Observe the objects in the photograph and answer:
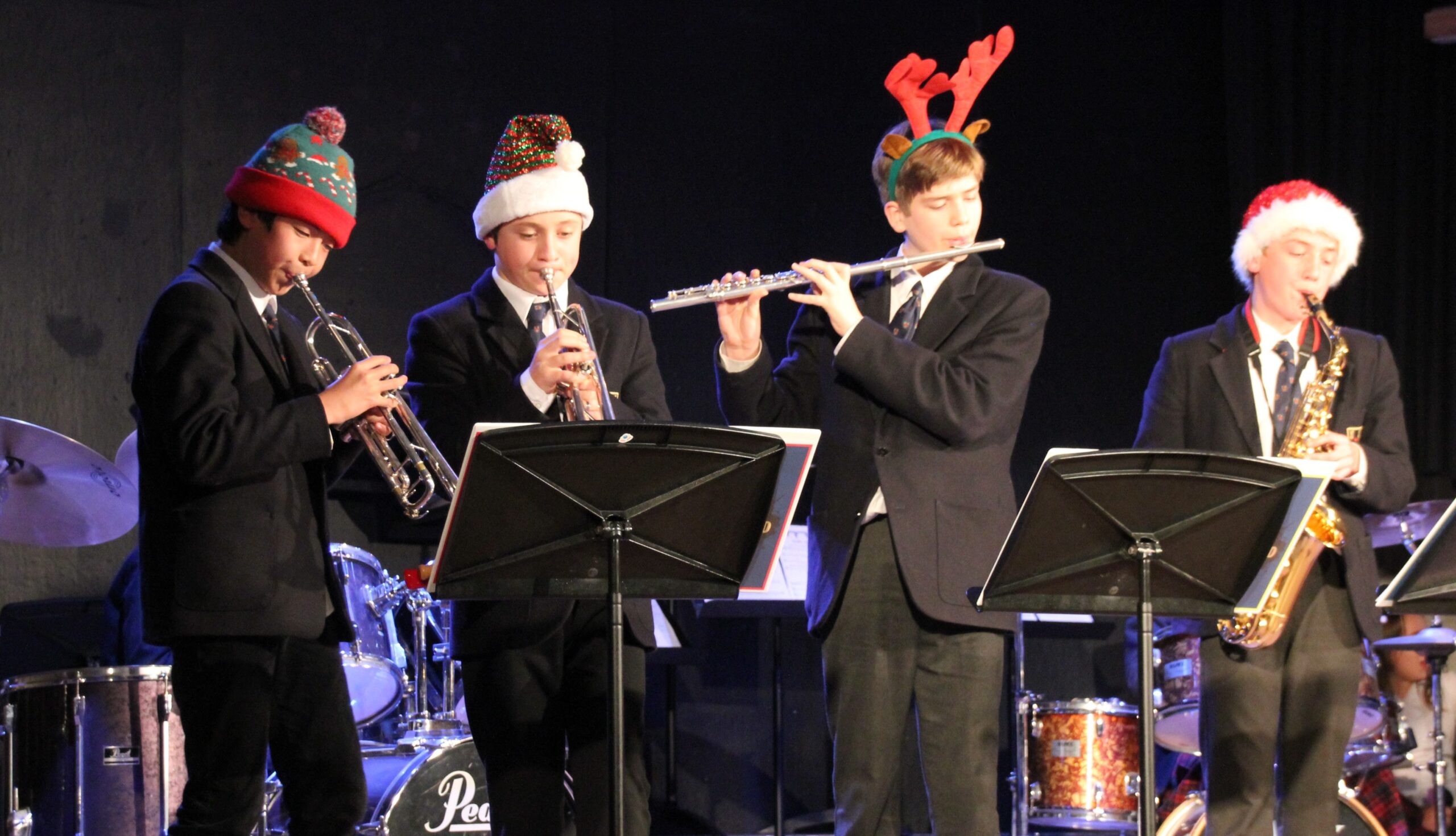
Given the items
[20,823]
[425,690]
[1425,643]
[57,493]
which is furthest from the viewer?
[425,690]

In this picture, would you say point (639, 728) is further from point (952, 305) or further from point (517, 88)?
point (517, 88)

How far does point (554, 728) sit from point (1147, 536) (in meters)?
1.18

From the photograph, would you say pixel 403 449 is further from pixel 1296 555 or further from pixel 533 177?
pixel 1296 555

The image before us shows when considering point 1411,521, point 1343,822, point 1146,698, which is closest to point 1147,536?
point 1146,698

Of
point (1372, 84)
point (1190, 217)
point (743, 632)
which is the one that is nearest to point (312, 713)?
point (743, 632)

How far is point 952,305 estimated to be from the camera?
3.30m

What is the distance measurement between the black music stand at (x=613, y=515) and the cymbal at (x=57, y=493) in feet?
6.23

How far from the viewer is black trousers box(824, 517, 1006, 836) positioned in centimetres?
301

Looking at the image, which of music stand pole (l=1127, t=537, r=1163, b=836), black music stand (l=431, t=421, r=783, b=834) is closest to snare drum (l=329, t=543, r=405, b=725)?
black music stand (l=431, t=421, r=783, b=834)

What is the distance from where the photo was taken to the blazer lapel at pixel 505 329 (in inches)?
123

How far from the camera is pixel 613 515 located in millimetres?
2549

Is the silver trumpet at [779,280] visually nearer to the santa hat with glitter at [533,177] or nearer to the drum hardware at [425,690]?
the santa hat with glitter at [533,177]

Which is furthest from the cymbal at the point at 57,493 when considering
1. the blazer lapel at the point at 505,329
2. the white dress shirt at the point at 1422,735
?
the white dress shirt at the point at 1422,735

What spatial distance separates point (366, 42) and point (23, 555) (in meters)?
2.20
